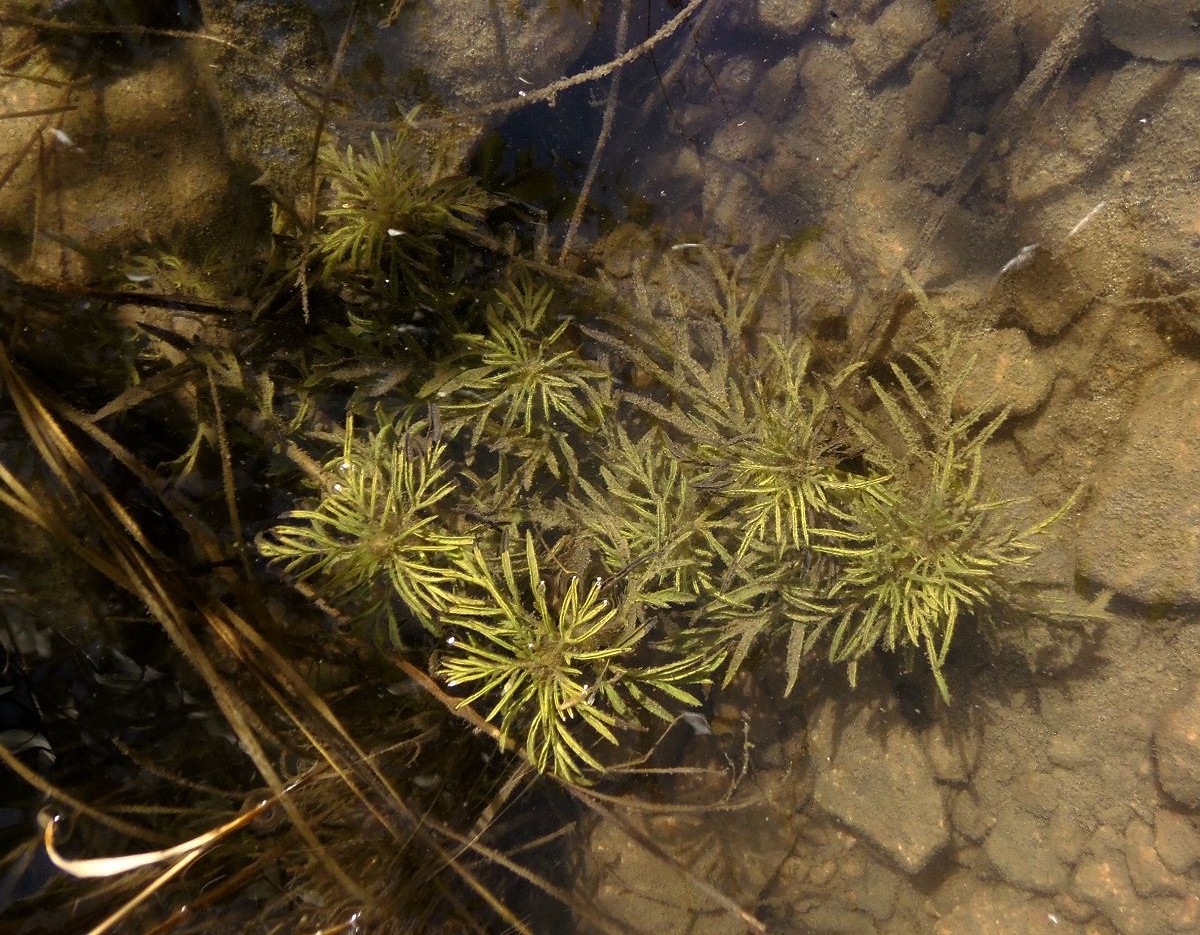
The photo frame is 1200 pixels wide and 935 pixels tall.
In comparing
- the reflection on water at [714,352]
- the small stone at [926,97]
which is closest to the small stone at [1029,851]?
the reflection on water at [714,352]

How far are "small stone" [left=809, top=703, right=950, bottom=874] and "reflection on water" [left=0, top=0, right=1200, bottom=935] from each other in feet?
0.06

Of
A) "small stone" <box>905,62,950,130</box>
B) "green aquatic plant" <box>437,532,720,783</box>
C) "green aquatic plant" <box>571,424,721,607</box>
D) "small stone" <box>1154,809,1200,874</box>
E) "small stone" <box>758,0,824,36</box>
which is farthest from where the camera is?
"small stone" <box>758,0,824,36</box>

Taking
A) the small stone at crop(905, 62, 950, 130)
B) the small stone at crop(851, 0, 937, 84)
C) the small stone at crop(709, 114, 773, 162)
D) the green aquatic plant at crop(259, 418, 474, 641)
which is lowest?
the green aquatic plant at crop(259, 418, 474, 641)

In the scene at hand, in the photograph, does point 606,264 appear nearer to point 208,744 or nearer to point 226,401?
point 226,401

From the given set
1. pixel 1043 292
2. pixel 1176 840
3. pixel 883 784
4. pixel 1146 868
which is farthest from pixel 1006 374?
pixel 1146 868

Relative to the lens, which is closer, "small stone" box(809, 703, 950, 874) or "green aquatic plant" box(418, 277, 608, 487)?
"green aquatic plant" box(418, 277, 608, 487)

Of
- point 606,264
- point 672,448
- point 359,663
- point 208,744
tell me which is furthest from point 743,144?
point 208,744

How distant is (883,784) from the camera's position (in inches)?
150

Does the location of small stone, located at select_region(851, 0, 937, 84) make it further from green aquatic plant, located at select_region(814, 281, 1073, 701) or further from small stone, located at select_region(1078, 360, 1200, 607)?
small stone, located at select_region(1078, 360, 1200, 607)

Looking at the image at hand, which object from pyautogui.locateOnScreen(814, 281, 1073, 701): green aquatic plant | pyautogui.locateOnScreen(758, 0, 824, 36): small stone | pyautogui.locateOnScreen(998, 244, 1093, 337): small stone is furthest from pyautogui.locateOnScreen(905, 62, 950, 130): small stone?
pyautogui.locateOnScreen(814, 281, 1073, 701): green aquatic plant

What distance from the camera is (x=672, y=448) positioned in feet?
9.79

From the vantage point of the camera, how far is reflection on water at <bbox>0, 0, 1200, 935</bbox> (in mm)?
2914

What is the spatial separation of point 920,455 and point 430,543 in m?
1.98

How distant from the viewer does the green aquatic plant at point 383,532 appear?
2.71 meters
